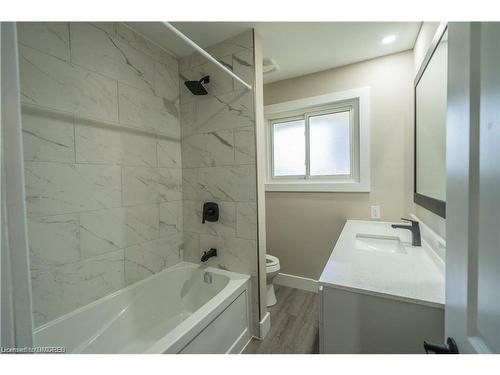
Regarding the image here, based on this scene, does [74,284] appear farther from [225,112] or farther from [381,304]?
[381,304]

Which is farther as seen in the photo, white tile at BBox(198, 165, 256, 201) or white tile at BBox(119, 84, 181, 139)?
white tile at BBox(198, 165, 256, 201)

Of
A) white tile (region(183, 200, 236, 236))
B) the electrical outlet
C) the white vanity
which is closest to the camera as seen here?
the white vanity

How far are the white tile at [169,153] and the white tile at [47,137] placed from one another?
59cm

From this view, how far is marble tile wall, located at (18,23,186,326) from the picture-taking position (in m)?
1.06

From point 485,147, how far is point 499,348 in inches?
15.4

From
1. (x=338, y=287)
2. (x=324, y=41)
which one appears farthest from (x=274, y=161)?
(x=338, y=287)

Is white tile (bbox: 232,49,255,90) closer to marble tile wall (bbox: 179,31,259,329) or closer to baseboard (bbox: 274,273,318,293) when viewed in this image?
marble tile wall (bbox: 179,31,259,329)

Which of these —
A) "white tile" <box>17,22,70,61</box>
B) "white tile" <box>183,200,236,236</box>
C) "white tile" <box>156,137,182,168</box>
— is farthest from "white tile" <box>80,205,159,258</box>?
"white tile" <box>17,22,70,61</box>

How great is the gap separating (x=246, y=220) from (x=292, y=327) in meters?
1.02

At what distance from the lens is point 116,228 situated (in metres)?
1.39

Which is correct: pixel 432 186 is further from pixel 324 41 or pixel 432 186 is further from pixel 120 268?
pixel 120 268

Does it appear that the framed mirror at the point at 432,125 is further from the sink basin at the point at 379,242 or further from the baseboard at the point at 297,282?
the baseboard at the point at 297,282

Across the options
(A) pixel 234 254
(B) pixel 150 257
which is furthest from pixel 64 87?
(A) pixel 234 254

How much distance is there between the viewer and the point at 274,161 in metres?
2.51
